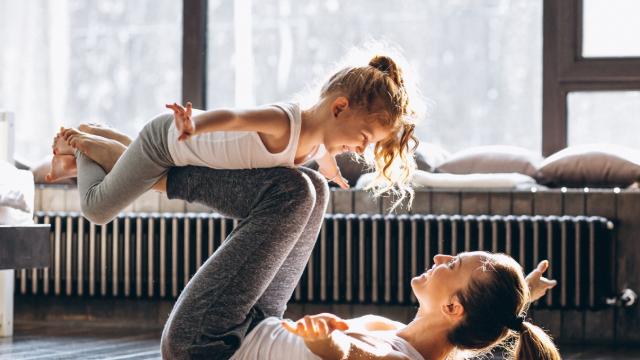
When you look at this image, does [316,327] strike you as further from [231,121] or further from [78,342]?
[78,342]

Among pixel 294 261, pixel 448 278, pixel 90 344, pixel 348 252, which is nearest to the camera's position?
pixel 448 278

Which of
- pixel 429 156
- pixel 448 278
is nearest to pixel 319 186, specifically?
pixel 448 278

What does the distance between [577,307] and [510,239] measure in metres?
0.35

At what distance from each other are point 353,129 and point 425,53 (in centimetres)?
211

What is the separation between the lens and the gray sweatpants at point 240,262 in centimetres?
205

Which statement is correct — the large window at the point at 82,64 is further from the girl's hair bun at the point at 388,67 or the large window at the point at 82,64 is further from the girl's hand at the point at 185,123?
the girl's hand at the point at 185,123

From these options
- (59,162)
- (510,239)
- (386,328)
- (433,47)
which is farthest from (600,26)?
(59,162)

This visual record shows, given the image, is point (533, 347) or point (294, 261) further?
point (294, 261)

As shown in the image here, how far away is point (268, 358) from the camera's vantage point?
205cm

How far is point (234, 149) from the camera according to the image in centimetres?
215

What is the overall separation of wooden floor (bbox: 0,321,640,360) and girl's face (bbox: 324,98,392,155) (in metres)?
1.14

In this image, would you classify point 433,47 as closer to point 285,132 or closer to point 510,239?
point 510,239

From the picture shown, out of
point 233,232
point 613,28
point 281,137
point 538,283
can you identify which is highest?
point 613,28

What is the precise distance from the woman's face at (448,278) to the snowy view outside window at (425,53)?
214cm
